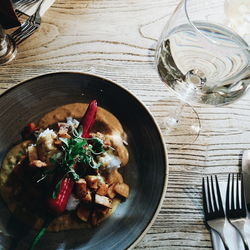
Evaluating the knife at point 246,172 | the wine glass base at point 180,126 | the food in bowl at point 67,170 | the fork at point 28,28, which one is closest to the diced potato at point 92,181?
the food in bowl at point 67,170

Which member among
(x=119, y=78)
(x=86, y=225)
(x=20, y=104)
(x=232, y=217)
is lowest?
(x=232, y=217)

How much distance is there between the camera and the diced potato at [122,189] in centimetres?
88

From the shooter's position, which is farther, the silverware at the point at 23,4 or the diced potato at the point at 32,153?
the silverware at the point at 23,4

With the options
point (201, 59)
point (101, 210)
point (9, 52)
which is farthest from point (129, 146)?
point (9, 52)

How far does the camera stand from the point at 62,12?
1.21 meters

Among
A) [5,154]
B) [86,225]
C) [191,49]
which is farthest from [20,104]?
[191,49]

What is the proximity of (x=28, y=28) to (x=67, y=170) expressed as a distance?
0.59m

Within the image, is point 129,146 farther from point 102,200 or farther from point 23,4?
point 23,4

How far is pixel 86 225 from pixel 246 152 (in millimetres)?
539

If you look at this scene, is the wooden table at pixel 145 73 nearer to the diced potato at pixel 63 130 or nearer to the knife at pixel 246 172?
the knife at pixel 246 172

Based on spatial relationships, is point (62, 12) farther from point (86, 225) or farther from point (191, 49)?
point (86, 225)

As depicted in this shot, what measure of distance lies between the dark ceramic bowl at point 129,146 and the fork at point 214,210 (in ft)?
0.50

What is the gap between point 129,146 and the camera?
95 cm

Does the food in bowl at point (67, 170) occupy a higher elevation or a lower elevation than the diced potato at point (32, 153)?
lower
